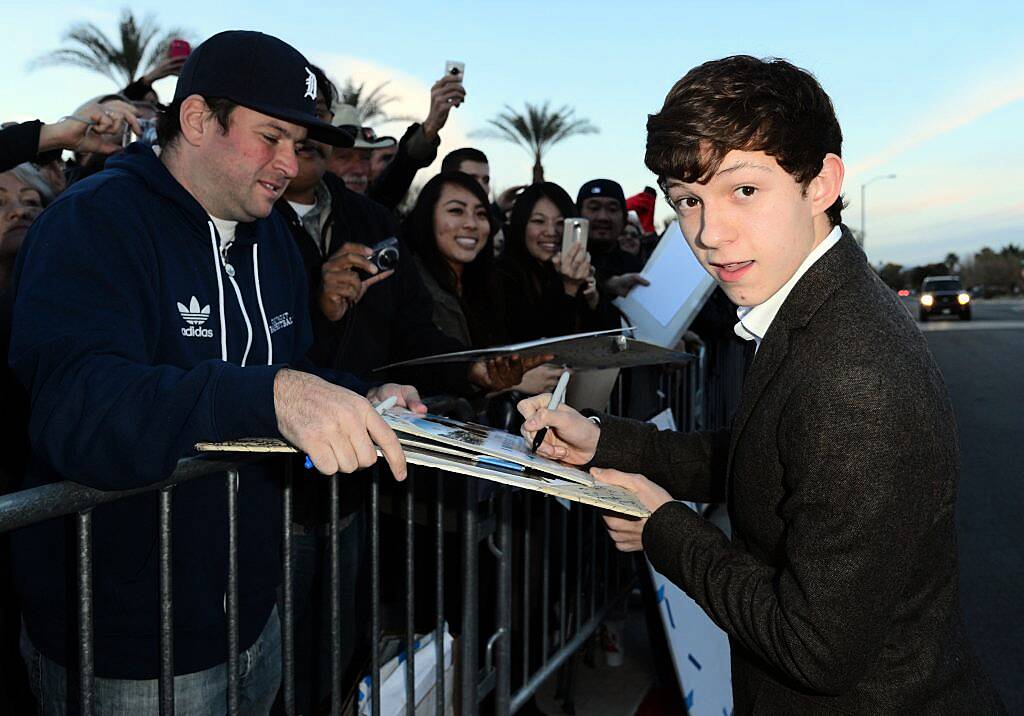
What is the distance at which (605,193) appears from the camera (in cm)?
647

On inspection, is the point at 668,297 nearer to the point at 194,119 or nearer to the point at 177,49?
the point at 177,49

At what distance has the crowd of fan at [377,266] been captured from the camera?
3.13 meters

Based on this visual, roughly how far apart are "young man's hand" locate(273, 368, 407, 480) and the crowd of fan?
3.32ft

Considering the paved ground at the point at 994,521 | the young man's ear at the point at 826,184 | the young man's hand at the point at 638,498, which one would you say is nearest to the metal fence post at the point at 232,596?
the young man's hand at the point at 638,498

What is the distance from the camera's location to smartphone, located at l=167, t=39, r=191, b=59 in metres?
4.38

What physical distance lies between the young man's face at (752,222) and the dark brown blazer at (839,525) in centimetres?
6

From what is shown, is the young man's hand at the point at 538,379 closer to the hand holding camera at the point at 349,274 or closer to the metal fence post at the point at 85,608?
the hand holding camera at the point at 349,274

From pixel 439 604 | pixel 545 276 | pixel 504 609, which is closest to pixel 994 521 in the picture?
pixel 545 276

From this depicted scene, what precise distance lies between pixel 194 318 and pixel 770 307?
4.26ft

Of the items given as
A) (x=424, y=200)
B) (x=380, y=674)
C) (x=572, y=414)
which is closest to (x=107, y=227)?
(x=572, y=414)

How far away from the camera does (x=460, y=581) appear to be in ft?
10.7

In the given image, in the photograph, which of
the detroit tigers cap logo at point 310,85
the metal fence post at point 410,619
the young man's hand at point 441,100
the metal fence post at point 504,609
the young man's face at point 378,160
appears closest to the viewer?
the detroit tigers cap logo at point 310,85

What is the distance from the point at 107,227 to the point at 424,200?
8.75 feet

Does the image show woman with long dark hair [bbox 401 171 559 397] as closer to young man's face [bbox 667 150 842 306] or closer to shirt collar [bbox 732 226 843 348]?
shirt collar [bbox 732 226 843 348]
